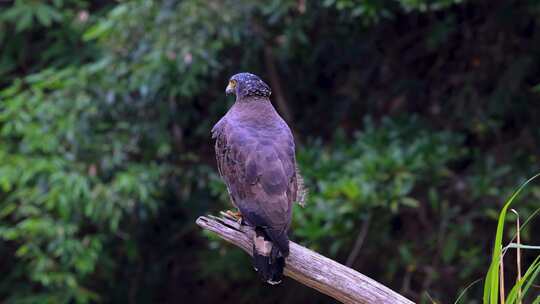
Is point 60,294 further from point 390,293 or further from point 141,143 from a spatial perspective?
point 390,293

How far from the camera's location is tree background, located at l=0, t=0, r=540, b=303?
16.8 feet

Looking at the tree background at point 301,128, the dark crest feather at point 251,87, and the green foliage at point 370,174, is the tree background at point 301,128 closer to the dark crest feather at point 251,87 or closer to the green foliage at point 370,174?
the green foliage at point 370,174

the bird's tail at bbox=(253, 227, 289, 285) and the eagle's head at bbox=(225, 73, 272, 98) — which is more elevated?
the eagle's head at bbox=(225, 73, 272, 98)

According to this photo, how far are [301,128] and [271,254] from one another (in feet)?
10.2

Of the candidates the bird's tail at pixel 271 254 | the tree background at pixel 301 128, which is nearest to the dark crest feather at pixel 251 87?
the bird's tail at pixel 271 254

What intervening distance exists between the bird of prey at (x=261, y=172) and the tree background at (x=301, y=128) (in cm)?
131

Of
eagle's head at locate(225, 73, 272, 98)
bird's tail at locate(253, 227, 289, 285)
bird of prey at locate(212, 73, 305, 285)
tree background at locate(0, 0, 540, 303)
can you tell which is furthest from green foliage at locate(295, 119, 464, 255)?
bird's tail at locate(253, 227, 289, 285)

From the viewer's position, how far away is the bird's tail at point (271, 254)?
9.55ft

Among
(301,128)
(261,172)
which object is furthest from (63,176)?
(261,172)

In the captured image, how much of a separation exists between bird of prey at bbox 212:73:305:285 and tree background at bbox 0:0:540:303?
1310mm

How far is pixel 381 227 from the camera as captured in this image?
5.16 meters

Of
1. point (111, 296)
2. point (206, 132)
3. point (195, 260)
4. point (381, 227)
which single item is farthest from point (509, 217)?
point (111, 296)

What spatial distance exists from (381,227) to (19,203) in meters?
2.21

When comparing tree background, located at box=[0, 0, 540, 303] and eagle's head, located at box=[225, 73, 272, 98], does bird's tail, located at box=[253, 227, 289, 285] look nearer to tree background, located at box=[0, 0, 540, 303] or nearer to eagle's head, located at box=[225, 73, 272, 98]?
eagle's head, located at box=[225, 73, 272, 98]
